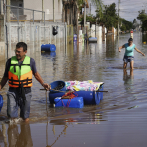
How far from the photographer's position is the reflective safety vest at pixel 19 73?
18.4 ft

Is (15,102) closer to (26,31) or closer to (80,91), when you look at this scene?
(80,91)

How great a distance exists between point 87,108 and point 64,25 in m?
31.0

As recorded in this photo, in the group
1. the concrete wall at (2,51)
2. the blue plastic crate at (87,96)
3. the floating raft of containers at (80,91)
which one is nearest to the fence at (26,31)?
the concrete wall at (2,51)

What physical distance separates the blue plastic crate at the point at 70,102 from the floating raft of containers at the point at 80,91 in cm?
4

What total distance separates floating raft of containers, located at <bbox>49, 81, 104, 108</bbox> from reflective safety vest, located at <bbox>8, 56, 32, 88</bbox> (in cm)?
196

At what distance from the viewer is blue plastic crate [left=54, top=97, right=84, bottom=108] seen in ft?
24.4

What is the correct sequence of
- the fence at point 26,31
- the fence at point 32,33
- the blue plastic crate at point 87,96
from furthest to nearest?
the fence at point 32,33 → the fence at point 26,31 → the blue plastic crate at point 87,96

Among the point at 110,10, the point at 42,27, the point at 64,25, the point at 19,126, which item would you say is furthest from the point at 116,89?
the point at 110,10

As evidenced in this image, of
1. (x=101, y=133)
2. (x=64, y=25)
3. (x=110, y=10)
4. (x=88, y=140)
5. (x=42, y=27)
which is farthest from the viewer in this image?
(x=110, y=10)

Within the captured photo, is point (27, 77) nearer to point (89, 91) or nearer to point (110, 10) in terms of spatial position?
point (89, 91)

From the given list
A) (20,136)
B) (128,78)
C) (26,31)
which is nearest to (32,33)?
(26,31)

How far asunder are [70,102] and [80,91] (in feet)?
1.55

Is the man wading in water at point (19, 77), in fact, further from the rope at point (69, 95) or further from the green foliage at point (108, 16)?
the green foliage at point (108, 16)

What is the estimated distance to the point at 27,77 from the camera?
5.68 meters
